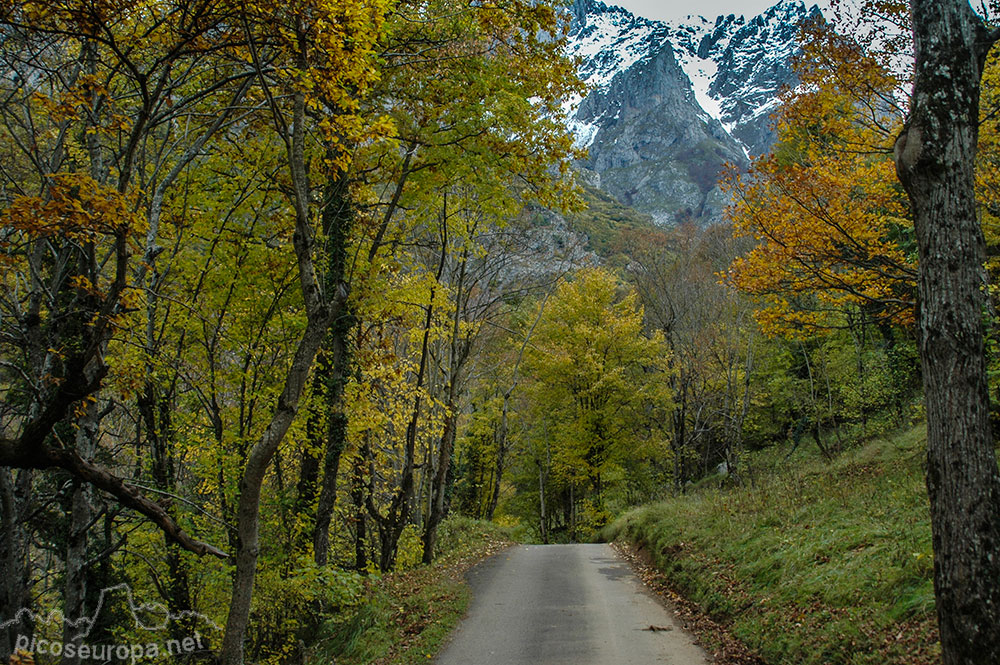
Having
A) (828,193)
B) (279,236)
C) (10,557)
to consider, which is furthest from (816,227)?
(10,557)

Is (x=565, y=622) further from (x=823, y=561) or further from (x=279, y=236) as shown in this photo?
(x=279, y=236)

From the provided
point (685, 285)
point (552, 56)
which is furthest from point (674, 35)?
point (552, 56)

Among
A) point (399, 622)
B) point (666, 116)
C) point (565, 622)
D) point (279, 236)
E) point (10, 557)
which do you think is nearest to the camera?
point (10, 557)

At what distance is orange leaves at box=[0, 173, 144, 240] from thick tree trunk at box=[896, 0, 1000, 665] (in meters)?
5.81

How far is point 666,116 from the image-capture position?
15362 cm

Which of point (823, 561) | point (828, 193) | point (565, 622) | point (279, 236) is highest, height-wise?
point (828, 193)

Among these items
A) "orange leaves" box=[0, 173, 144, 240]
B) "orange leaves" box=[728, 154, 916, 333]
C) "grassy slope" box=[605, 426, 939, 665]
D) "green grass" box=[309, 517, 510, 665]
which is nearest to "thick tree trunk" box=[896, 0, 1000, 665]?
"grassy slope" box=[605, 426, 939, 665]

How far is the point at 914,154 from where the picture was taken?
4.16m

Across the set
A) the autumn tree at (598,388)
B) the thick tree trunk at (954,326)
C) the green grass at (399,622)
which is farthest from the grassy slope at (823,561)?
the autumn tree at (598,388)

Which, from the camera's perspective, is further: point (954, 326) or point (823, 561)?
point (823, 561)

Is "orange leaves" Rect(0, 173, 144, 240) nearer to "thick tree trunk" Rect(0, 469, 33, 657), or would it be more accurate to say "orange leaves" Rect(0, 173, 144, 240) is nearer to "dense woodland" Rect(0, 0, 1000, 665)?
"dense woodland" Rect(0, 0, 1000, 665)

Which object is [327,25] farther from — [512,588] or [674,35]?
[674,35]

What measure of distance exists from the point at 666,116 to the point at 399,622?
547 feet

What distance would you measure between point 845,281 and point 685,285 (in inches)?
427
